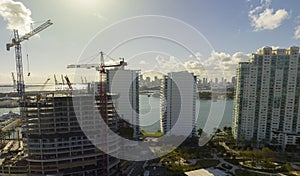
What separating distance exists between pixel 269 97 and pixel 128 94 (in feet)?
24.5

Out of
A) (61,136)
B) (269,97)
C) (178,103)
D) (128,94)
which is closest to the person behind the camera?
(61,136)

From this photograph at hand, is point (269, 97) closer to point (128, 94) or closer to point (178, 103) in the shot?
point (178, 103)

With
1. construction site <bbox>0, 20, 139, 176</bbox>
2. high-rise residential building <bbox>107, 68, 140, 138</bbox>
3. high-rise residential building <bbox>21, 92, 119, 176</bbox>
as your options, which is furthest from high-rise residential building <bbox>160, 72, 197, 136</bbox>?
high-rise residential building <bbox>21, 92, 119, 176</bbox>

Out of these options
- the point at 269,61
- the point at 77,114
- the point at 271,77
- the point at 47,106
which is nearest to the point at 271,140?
the point at 271,77

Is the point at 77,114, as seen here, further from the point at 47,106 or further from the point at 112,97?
the point at 112,97

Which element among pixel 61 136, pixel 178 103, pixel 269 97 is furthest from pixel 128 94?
pixel 269 97

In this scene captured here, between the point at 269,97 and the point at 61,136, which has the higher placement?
the point at 269,97

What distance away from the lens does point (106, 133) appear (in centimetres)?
652

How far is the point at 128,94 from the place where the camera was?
36.5 ft

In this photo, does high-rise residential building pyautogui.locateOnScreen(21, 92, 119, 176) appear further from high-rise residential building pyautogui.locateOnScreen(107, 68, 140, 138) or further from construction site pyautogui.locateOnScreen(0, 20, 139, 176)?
high-rise residential building pyautogui.locateOnScreen(107, 68, 140, 138)

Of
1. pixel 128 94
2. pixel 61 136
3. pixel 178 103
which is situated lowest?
pixel 61 136

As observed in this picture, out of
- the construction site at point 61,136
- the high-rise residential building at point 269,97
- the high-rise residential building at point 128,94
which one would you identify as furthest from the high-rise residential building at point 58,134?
the high-rise residential building at point 269,97

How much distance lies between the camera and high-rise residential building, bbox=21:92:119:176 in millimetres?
5832

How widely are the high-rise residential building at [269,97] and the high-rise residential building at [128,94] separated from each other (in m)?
5.56
